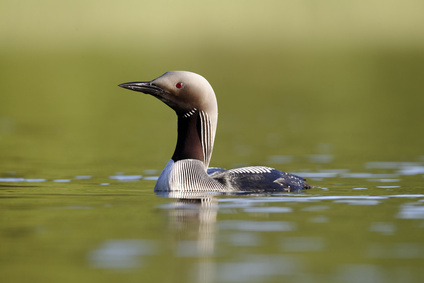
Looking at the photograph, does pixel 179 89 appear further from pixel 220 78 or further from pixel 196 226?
pixel 220 78

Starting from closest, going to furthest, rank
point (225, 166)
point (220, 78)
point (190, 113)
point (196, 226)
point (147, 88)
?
point (196, 226)
point (147, 88)
point (190, 113)
point (225, 166)
point (220, 78)

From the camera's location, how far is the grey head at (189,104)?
10.2 m

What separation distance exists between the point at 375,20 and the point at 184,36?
1595 cm

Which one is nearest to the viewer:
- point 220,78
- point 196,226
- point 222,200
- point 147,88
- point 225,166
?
point 196,226

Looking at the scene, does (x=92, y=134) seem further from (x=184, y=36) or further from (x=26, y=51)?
(x=184, y=36)

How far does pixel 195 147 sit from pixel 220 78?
87.1ft

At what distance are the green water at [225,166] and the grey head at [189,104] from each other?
0.62m

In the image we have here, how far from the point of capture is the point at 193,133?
1035 centimetres

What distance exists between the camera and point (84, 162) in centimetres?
1370

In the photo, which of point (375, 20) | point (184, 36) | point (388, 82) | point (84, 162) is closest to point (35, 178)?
point (84, 162)

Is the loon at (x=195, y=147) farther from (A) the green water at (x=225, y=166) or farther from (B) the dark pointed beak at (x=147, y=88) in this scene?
(A) the green water at (x=225, y=166)

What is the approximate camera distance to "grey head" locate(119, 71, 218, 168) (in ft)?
33.4

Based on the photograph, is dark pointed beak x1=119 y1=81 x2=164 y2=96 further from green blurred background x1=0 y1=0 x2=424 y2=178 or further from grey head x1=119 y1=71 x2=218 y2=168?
green blurred background x1=0 y1=0 x2=424 y2=178

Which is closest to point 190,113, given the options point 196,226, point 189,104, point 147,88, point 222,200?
point 189,104
